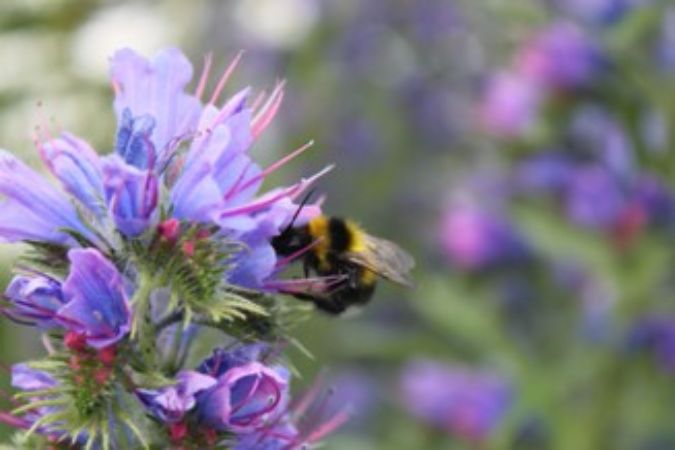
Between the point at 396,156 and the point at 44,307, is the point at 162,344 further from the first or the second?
the point at 396,156

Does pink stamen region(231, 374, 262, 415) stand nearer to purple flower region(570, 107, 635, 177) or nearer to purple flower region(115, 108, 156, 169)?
purple flower region(115, 108, 156, 169)

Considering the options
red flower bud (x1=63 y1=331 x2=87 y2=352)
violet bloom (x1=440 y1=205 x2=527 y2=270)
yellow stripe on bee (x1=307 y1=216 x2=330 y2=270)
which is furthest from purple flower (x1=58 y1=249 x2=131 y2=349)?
violet bloom (x1=440 y1=205 x2=527 y2=270)

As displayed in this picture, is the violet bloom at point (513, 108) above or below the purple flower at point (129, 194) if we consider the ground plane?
below

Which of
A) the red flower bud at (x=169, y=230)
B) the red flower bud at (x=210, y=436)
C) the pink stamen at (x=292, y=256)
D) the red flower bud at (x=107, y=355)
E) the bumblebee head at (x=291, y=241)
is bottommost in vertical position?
the red flower bud at (x=210, y=436)

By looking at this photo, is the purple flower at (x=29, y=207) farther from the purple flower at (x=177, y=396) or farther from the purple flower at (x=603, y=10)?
the purple flower at (x=603, y=10)

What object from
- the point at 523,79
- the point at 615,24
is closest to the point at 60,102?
the point at 523,79

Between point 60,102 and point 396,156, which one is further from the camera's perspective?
point 396,156

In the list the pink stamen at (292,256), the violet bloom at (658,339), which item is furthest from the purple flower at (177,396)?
the violet bloom at (658,339)
